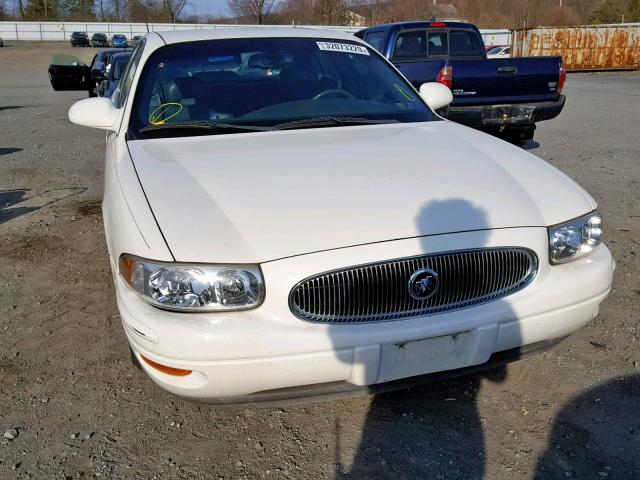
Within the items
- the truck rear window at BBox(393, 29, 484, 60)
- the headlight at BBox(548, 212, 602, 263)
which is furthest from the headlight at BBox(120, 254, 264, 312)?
the truck rear window at BBox(393, 29, 484, 60)

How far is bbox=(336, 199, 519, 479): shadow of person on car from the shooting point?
7.95ft

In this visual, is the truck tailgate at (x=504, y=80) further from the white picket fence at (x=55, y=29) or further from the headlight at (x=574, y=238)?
the white picket fence at (x=55, y=29)

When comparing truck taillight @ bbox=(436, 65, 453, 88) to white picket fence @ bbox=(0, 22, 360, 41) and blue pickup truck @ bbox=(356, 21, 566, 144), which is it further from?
white picket fence @ bbox=(0, 22, 360, 41)

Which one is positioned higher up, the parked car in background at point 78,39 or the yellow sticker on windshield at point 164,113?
the yellow sticker on windshield at point 164,113

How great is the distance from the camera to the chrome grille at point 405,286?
2.28 metres

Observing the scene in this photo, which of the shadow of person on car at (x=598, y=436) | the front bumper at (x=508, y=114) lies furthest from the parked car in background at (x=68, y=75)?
the shadow of person on car at (x=598, y=436)

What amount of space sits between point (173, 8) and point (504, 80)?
64776 mm

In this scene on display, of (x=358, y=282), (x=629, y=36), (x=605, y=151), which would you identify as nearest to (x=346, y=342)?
(x=358, y=282)

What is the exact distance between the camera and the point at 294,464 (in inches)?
98.7

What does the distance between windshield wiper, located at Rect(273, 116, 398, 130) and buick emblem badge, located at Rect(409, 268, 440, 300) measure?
57.3 inches

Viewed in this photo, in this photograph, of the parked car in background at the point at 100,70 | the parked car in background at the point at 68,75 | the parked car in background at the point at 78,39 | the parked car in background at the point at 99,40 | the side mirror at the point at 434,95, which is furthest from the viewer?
the parked car in background at the point at 78,39

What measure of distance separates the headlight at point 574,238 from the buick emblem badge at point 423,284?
58 centimetres

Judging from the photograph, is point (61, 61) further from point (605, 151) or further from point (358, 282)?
point (358, 282)

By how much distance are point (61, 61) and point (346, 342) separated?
11.8 meters
